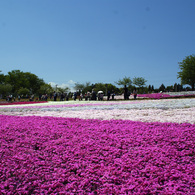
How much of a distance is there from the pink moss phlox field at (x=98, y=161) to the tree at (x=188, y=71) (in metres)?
56.3

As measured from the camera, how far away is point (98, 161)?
4.34m

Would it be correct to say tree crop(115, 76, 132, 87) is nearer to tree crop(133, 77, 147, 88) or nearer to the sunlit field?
tree crop(133, 77, 147, 88)

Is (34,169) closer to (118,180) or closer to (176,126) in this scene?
(118,180)

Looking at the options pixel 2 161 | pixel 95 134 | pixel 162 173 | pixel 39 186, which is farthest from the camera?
pixel 95 134

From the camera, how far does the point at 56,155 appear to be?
4.53 meters

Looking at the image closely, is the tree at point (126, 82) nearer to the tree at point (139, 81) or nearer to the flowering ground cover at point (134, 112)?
the tree at point (139, 81)

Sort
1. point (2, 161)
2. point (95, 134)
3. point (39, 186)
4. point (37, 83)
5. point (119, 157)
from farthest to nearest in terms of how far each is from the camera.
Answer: point (37, 83), point (95, 134), point (119, 157), point (2, 161), point (39, 186)

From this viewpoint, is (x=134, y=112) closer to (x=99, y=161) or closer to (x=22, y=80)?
(x=99, y=161)

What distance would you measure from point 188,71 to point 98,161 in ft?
195

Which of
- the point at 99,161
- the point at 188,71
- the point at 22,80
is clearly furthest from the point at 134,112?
the point at 22,80

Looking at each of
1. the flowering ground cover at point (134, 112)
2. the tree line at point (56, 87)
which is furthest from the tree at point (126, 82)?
the flowering ground cover at point (134, 112)

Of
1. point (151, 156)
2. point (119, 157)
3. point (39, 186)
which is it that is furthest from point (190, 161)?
point (39, 186)

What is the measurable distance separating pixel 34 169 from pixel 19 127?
2.84 metres

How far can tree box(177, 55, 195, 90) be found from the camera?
56.4 m
